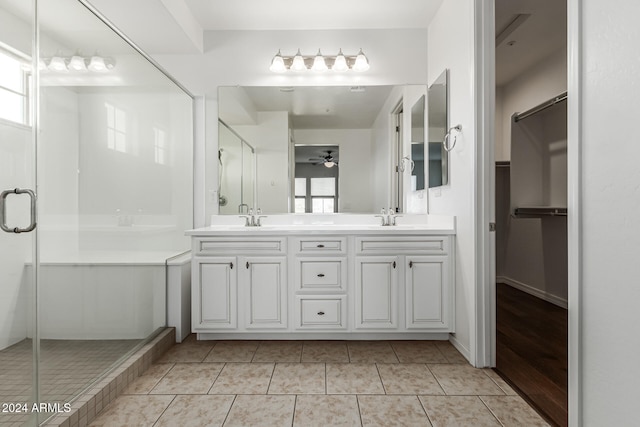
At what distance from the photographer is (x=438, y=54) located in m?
2.76

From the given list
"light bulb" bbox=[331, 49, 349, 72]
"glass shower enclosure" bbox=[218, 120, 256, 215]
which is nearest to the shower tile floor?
"glass shower enclosure" bbox=[218, 120, 256, 215]

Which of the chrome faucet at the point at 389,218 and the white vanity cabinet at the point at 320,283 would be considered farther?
the chrome faucet at the point at 389,218

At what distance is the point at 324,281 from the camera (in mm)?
2471

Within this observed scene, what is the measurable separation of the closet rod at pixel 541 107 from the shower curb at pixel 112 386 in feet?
12.1

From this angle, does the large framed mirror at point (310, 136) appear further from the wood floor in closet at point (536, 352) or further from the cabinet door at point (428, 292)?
the wood floor in closet at point (536, 352)

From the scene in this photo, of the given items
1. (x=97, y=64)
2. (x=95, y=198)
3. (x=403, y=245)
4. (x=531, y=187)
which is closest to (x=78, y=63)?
(x=97, y=64)

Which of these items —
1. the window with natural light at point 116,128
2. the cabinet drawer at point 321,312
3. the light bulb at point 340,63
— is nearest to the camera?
the window with natural light at point 116,128

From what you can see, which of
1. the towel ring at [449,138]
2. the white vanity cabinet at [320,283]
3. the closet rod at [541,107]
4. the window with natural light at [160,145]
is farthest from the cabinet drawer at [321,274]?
the closet rod at [541,107]

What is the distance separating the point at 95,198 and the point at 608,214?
84.0 inches

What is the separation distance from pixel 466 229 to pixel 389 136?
1117 mm

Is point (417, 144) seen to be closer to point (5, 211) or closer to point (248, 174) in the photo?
point (248, 174)

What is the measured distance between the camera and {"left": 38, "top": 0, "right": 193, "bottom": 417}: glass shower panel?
4.90ft

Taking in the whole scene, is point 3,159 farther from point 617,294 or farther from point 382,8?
point 382,8

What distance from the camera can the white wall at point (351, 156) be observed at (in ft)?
9.91
